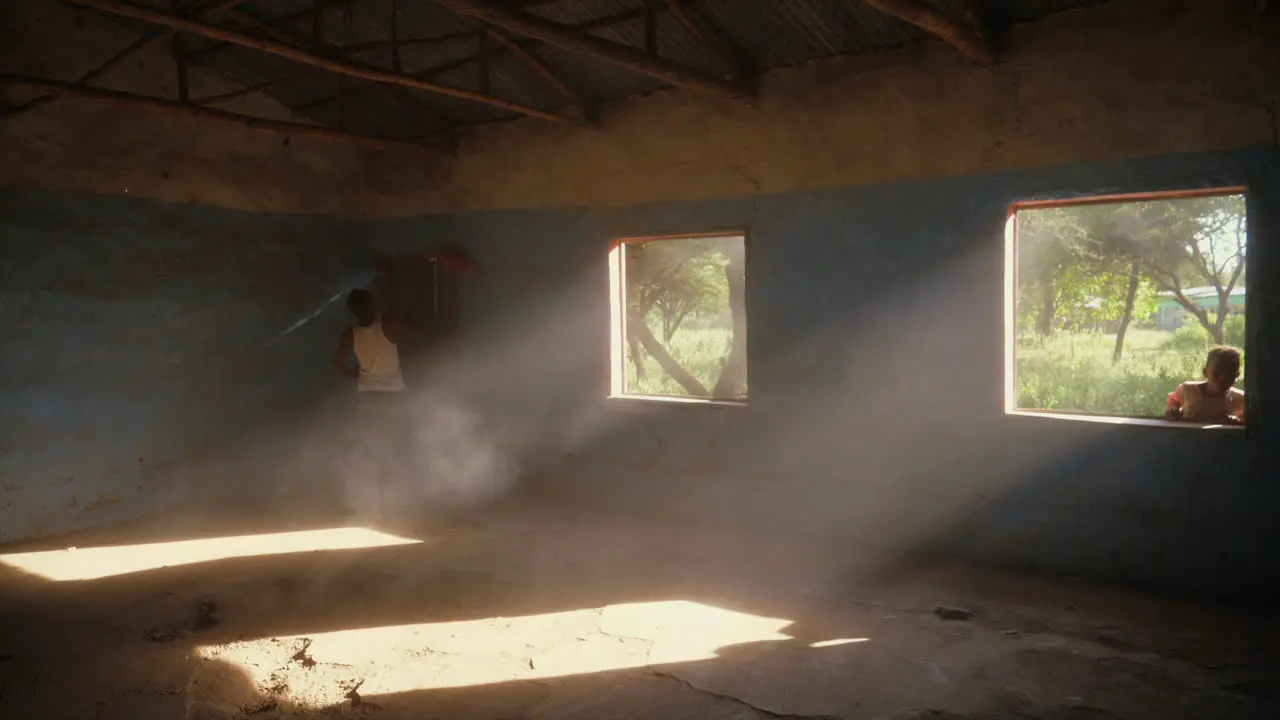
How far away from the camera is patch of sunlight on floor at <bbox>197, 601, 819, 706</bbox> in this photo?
3713mm

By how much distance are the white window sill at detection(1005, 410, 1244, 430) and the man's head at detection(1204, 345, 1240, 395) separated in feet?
1.17

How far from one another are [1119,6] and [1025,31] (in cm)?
49

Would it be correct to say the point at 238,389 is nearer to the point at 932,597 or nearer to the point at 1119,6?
the point at 932,597

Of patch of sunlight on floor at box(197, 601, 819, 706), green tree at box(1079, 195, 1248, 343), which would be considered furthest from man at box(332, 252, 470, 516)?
green tree at box(1079, 195, 1248, 343)

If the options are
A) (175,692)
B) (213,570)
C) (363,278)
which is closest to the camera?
(175,692)

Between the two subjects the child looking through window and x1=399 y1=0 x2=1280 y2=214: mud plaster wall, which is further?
the child looking through window

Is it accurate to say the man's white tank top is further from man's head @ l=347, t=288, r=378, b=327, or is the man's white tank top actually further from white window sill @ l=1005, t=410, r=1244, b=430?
white window sill @ l=1005, t=410, r=1244, b=430

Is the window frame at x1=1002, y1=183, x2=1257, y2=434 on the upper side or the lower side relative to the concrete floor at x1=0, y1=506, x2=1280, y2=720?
upper

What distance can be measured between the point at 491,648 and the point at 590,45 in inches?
134

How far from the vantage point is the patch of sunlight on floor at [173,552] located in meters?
5.48

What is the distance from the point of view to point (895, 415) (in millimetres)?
5500

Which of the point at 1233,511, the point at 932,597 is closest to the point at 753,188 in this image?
the point at 932,597

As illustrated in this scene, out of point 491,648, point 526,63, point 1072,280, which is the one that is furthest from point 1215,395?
point 1072,280

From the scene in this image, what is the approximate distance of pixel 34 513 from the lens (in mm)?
6215
